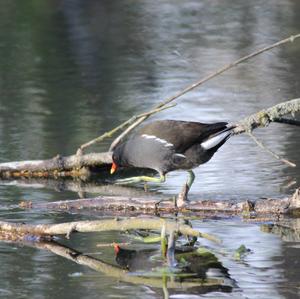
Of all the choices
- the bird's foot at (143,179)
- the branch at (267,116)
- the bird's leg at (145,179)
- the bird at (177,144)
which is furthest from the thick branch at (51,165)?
the branch at (267,116)

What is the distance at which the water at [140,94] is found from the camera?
716 cm

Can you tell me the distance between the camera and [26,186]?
963 centimetres

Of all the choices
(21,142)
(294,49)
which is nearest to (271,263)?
(21,142)

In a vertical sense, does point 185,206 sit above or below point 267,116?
below

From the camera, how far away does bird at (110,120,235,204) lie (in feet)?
28.0

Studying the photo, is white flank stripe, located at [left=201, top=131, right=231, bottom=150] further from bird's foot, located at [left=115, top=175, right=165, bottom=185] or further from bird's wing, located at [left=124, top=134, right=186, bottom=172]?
bird's foot, located at [left=115, top=175, right=165, bottom=185]

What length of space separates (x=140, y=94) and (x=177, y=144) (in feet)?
16.3

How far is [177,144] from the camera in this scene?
8.59 metres

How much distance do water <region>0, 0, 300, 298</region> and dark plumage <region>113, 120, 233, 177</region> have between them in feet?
1.27

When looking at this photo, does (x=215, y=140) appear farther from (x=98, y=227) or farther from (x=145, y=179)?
(x=98, y=227)

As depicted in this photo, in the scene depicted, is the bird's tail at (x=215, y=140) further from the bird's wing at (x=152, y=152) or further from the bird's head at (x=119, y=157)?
the bird's head at (x=119, y=157)

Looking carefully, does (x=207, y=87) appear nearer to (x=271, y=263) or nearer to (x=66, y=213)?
(x=66, y=213)

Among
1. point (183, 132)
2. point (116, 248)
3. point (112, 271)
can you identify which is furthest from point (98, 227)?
point (183, 132)

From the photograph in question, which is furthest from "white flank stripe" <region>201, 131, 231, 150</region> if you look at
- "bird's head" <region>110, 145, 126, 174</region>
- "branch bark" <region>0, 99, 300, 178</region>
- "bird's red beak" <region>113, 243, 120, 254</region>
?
"branch bark" <region>0, 99, 300, 178</region>
